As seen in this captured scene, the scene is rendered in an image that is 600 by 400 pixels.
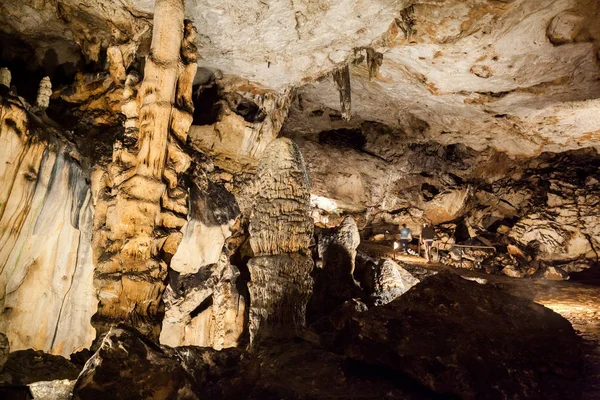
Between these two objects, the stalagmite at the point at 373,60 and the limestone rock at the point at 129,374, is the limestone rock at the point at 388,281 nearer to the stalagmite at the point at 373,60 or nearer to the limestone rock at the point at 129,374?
the stalagmite at the point at 373,60

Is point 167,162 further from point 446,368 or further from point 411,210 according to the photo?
point 411,210

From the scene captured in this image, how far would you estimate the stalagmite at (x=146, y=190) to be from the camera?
3902 mm

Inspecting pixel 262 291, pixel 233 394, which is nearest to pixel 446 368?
pixel 233 394

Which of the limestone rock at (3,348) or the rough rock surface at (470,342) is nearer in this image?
the rough rock surface at (470,342)

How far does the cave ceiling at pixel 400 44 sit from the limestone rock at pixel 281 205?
2.03 metres

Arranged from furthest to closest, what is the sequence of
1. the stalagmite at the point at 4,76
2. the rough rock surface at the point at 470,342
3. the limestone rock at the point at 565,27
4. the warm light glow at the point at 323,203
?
the warm light glow at the point at 323,203, the limestone rock at the point at 565,27, the stalagmite at the point at 4,76, the rough rock surface at the point at 470,342

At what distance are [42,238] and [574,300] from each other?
8240 mm

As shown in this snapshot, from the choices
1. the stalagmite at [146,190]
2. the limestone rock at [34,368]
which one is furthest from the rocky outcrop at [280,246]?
the limestone rock at [34,368]

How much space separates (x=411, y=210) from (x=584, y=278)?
5346mm

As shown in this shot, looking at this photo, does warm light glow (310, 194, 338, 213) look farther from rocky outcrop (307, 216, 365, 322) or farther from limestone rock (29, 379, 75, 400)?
limestone rock (29, 379, 75, 400)

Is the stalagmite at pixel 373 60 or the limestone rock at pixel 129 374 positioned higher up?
the stalagmite at pixel 373 60

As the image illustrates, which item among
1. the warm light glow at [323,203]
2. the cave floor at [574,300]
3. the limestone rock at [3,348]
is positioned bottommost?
the limestone rock at [3,348]

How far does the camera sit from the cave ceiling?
523 centimetres

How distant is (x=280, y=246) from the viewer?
4988mm
